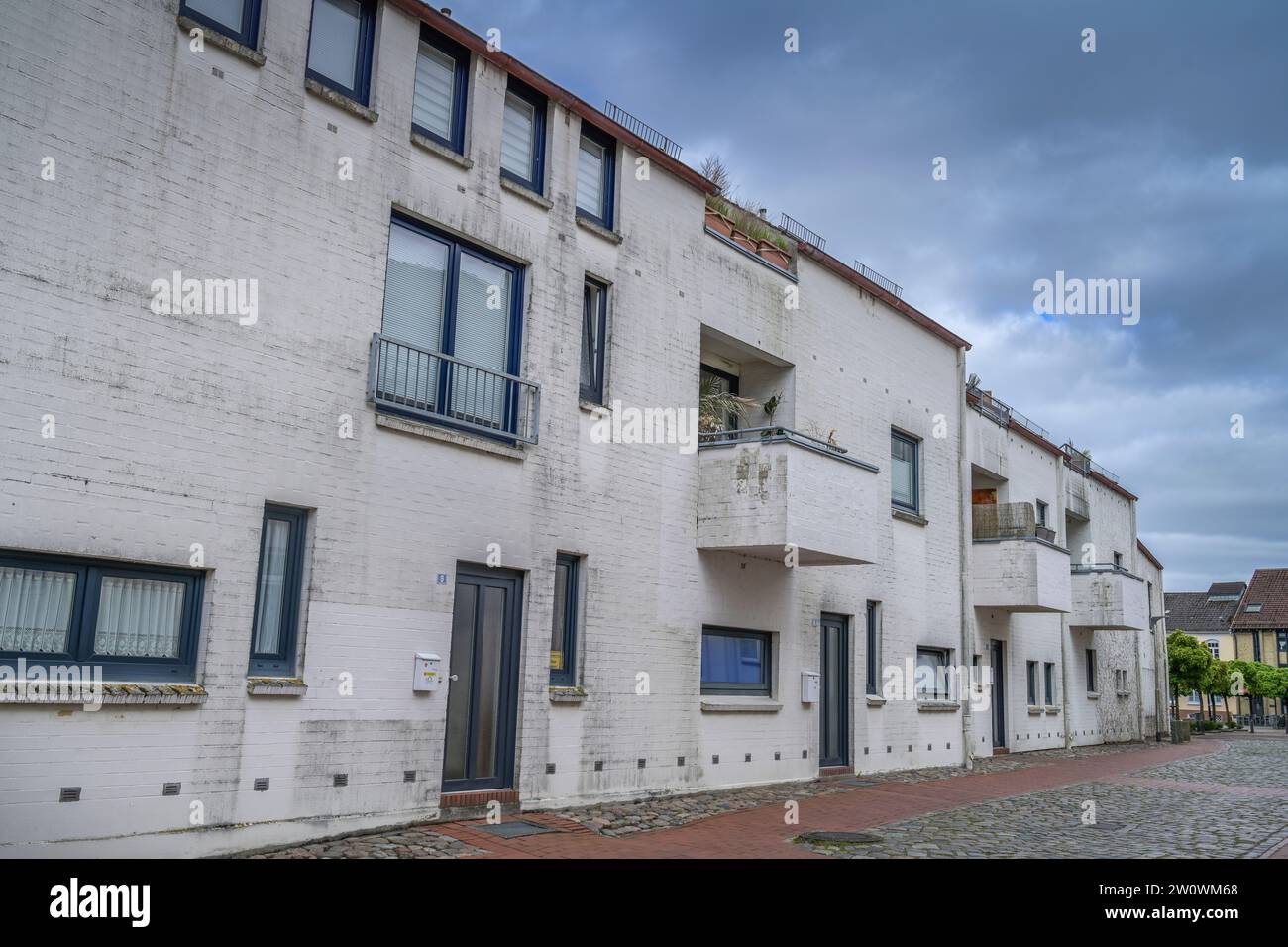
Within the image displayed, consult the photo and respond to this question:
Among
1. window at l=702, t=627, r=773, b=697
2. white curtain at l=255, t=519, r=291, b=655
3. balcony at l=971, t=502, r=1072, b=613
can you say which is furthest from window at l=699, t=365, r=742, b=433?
balcony at l=971, t=502, r=1072, b=613

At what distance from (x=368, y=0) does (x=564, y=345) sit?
4.25 m

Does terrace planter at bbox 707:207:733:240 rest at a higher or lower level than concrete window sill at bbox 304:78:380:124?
higher

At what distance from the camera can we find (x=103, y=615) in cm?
849

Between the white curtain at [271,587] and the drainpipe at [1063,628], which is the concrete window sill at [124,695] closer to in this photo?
the white curtain at [271,587]

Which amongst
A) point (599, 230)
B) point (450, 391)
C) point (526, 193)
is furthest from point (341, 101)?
point (599, 230)

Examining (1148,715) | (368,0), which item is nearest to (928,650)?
(368,0)

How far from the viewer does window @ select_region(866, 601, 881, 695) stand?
1814 centimetres

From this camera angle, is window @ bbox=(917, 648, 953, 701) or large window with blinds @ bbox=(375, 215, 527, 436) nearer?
large window with blinds @ bbox=(375, 215, 527, 436)

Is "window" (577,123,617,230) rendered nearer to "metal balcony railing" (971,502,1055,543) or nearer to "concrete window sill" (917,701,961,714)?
"concrete window sill" (917,701,961,714)

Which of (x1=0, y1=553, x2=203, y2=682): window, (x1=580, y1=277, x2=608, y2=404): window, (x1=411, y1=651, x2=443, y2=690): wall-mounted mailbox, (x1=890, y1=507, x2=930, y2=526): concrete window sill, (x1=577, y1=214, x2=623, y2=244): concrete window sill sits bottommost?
(x1=411, y1=651, x2=443, y2=690): wall-mounted mailbox

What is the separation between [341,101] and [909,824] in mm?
9918

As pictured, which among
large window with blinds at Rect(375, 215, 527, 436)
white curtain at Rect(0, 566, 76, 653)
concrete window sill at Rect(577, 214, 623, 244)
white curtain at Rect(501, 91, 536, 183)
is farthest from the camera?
concrete window sill at Rect(577, 214, 623, 244)

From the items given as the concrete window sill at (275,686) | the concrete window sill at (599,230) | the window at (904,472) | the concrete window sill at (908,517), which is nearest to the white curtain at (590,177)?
the concrete window sill at (599,230)

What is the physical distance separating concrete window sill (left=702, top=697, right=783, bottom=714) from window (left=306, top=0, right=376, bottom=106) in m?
8.60
